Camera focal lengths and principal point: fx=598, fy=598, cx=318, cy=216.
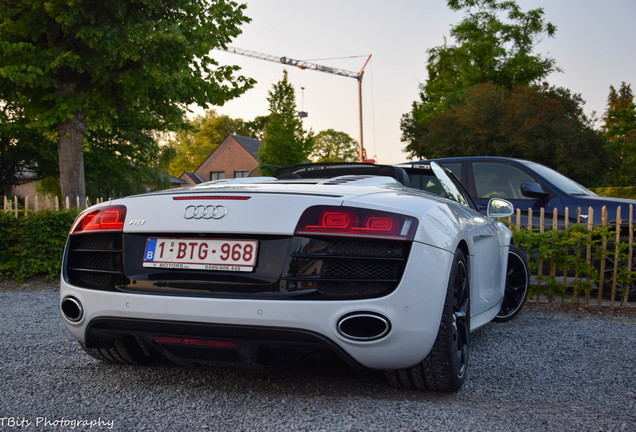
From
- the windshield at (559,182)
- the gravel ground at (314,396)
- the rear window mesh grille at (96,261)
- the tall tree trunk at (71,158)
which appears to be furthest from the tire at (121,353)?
the tall tree trunk at (71,158)

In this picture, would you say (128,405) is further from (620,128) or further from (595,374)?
(620,128)

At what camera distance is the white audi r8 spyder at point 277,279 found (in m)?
2.64

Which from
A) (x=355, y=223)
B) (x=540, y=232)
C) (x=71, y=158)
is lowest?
(x=540, y=232)

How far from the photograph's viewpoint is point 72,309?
314cm

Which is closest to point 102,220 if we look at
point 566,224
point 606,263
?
point 566,224

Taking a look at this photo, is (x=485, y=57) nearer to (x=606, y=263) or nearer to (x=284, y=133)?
(x=284, y=133)

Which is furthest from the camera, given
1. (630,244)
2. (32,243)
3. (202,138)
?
(202,138)

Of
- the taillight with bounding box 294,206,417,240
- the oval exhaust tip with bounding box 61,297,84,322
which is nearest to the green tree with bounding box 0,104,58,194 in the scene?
the oval exhaust tip with bounding box 61,297,84,322

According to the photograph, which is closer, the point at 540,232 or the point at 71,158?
the point at 540,232

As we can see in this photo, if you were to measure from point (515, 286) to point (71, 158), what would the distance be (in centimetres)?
1213

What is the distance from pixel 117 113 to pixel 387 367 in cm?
1439

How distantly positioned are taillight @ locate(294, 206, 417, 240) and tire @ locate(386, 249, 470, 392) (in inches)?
16.6

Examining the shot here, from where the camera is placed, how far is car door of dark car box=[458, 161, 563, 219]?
24.6 feet

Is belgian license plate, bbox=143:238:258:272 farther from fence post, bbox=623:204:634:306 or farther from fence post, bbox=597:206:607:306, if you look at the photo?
fence post, bbox=623:204:634:306
